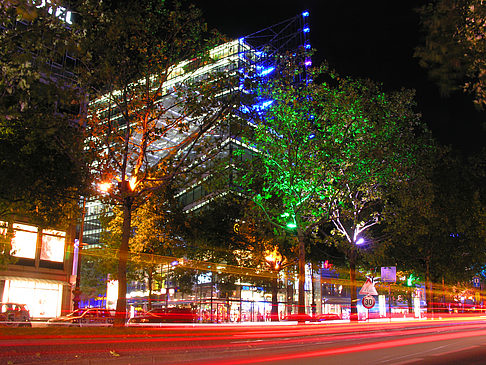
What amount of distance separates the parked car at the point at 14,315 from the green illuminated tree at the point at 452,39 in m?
23.0

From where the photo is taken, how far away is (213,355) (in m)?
13.6

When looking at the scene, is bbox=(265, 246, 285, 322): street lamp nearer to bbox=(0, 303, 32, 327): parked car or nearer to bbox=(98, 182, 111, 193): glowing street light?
bbox=(0, 303, 32, 327): parked car

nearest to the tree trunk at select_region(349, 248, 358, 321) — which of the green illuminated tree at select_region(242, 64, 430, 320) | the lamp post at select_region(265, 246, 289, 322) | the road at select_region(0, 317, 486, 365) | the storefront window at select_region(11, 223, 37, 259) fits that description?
the green illuminated tree at select_region(242, 64, 430, 320)

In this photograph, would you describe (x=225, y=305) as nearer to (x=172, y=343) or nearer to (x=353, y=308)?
(x=353, y=308)

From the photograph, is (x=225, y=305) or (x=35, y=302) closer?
(x=35, y=302)

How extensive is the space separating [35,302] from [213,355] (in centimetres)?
2917

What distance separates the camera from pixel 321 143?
27141 millimetres

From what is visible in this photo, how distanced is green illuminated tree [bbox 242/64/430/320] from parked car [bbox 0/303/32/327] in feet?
47.7

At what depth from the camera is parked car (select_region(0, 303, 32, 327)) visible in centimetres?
2354

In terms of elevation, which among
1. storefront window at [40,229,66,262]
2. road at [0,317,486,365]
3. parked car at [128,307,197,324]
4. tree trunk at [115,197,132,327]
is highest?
storefront window at [40,229,66,262]

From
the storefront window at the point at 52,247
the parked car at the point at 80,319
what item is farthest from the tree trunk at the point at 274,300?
the storefront window at the point at 52,247

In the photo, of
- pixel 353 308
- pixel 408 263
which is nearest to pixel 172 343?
pixel 353 308

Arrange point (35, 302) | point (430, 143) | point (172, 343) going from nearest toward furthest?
point (172, 343) < point (430, 143) < point (35, 302)

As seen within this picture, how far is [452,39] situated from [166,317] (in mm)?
28879
